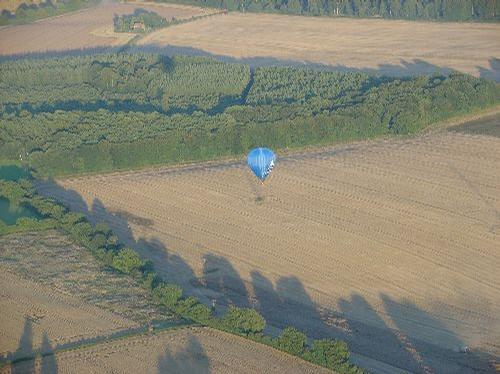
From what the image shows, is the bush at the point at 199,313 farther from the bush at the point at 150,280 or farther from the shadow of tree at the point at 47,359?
the shadow of tree at the point at 47,359

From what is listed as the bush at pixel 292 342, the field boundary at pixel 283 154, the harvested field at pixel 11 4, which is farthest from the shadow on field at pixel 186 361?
the harvested field at pixel 11 4

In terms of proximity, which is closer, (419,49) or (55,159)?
(55,159)

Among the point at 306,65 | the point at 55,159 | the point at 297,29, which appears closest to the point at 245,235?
the point at 55,159

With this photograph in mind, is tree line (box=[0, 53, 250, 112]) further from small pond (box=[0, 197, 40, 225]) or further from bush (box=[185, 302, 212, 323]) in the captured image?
bush (box=[185, 302, 212, 323])

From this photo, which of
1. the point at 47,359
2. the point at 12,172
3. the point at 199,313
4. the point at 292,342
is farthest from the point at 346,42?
the point at 47,359

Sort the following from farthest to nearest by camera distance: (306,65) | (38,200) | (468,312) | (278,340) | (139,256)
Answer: (306,65) → (38,200) → (139,256) → (468,312) → (278,340)

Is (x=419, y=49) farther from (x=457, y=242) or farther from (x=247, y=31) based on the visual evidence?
(x=457, y=242)
